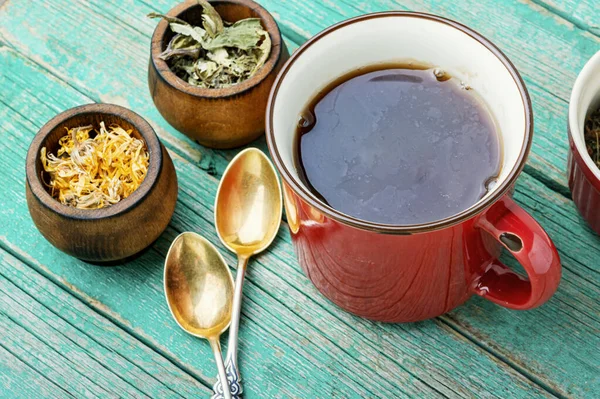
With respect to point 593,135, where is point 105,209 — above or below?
below

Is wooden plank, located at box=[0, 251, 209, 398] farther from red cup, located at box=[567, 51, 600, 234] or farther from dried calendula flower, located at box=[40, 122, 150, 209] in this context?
Answer: red cup, located at box=[567, 51, 600, 234]

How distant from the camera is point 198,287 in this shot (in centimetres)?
106

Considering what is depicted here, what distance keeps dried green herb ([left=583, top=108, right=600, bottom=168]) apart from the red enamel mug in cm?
19

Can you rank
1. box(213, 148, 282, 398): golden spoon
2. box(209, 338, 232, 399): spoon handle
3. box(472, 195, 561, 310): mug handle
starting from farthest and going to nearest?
1. box(213, 148, 282, 398): golden spoon
2. box(209, 338, 232, 399): spoon handle
3. box(472, 195, 561, 310): mug handle

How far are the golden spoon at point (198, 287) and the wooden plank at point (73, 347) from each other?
61mm

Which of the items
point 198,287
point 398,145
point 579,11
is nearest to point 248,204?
point 198,287

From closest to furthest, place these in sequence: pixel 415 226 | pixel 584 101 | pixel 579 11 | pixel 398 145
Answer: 1. pixel 415 226
2. pixel 398 145
3. pixel 584 101
4. pixel 579 11

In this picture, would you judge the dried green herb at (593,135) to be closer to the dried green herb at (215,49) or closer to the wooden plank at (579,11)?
the wooden plank at (579,11)

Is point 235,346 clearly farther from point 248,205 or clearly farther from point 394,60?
point 394,60

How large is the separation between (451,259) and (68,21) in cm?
75

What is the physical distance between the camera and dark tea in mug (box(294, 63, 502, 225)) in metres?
0.90

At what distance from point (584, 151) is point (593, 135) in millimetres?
93

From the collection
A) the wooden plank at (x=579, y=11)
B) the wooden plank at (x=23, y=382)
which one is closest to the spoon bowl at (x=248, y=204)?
the wooden plank at (x=23, y=382)

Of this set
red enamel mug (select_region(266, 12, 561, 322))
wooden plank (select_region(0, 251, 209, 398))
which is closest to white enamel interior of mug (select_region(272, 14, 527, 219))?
red enamel mug (select_region(266, 12, 561, 322))
